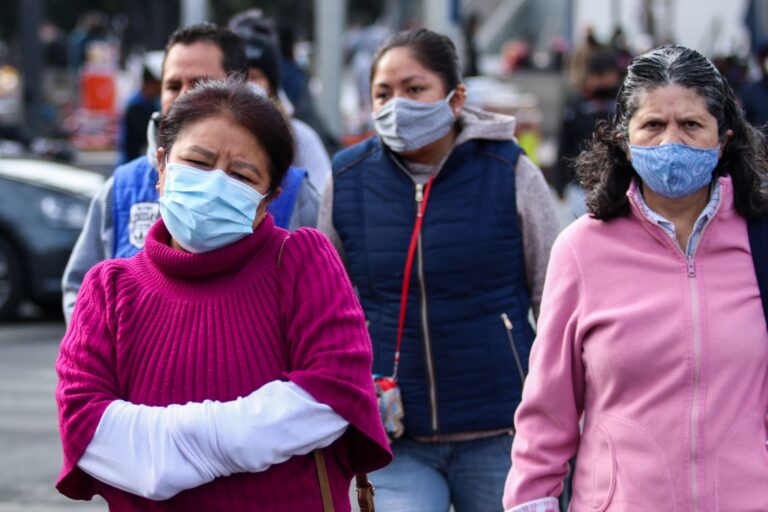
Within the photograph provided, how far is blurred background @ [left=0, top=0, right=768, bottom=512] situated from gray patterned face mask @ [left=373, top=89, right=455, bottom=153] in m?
0.77

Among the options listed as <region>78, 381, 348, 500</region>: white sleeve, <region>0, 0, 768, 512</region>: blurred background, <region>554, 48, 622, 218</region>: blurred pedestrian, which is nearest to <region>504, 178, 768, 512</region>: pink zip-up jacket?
<region>78, 381, 348, 500</region>: white sleeve

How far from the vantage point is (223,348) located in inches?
118

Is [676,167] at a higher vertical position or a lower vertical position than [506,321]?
higher

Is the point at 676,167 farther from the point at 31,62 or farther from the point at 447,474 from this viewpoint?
the point at 31,62

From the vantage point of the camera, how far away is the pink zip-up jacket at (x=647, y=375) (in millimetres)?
3193

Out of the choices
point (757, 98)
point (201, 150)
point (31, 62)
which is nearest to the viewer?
point (201, 150)

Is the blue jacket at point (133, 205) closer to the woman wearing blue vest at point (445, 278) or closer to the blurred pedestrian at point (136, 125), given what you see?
the woman wearing blue vest at point (445, 278)

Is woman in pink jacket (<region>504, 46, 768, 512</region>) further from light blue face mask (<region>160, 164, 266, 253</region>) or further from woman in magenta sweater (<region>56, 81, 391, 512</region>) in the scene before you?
light blue face mask (<region>160, 164, 266, 253</region>)

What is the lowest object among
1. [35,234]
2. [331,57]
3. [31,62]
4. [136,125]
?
[35,234]

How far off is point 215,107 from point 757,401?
133 centimetres

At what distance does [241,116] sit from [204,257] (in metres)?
0.31

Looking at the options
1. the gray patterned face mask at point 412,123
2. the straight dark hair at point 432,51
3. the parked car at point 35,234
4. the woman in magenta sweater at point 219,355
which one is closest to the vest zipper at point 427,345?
the gray patterned face mask at point 412,123

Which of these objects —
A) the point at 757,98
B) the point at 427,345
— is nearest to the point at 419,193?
the point at 427,345

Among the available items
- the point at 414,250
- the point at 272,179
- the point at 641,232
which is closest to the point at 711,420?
the point at 641,232
